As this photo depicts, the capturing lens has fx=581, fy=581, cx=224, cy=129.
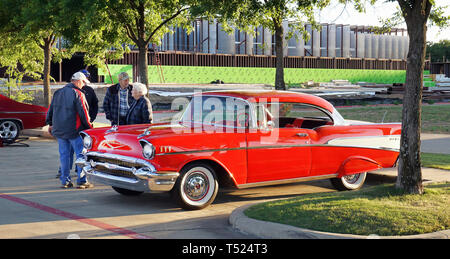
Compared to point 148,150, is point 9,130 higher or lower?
lower

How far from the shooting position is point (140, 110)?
9.66 metres

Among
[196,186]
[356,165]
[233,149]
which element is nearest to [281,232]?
[196,186]

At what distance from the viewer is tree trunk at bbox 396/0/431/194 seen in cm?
789

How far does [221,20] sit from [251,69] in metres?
48.0

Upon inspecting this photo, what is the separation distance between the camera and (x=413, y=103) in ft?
25.9

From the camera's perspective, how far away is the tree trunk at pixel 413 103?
7887mm

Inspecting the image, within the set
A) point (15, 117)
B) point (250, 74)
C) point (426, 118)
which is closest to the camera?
point (15, 117)

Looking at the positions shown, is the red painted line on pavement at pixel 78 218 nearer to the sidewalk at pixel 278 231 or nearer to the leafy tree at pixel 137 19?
the sidewalk at pixel 278 231

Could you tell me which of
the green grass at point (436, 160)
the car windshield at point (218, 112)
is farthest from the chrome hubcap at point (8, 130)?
the green grass at point (436, 160)

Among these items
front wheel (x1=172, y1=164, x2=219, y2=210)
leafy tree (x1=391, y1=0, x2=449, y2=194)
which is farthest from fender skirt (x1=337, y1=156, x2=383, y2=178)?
front wheel (x1=172, y1=164, x2=219, y2=210)

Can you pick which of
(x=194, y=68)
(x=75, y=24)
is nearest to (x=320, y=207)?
(x=75, y=24)

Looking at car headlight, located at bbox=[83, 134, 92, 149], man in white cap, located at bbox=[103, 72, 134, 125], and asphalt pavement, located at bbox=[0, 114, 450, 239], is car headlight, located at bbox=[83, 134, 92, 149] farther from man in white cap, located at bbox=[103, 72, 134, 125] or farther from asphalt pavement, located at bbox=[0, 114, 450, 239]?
man in white cap, located at bbox=[103, 72, 134, 125]

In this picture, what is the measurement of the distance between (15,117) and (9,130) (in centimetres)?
40

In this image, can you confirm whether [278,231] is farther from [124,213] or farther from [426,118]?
[426,118]
